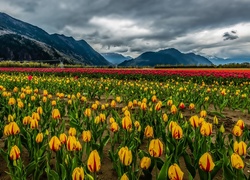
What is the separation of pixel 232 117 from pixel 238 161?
6522 mm

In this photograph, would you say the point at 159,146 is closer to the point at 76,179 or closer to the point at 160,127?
the point at 76,179

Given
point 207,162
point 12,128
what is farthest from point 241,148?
point 12,128

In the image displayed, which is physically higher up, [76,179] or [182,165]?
[76,179]

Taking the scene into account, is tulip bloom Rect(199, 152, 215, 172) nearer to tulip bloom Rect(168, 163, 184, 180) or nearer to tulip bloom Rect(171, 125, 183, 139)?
tulip bloom Rect(168, 163, 184, 180)

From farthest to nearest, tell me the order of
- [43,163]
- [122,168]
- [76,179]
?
[43,163] < [122,168] < [76,179]

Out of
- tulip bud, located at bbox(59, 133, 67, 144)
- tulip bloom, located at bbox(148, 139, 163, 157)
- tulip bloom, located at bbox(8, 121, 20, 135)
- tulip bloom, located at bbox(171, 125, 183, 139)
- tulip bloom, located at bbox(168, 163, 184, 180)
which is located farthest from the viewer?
tulip bloom, located at bbox(8, 121, 20, 135)

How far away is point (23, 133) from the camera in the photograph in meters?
4.34

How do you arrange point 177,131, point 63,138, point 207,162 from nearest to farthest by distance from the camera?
point 207,162, point 63,138, point 177,131

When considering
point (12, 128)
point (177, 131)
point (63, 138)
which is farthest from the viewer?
point (12, 128)

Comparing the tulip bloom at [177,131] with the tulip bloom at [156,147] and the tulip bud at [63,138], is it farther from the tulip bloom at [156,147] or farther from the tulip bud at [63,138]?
the tulip bud at [63,138]

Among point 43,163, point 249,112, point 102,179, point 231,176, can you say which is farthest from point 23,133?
point 249,112

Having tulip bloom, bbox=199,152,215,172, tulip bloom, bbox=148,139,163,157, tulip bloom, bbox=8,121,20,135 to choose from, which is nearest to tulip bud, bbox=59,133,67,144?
tulip bloom, bbox=8,121,20,135

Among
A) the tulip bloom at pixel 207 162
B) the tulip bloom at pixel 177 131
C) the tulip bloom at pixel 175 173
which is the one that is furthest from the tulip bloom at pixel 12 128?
the tulip bloom at pixel 207 162

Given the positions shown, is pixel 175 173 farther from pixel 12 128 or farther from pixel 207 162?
pixel 12 128
